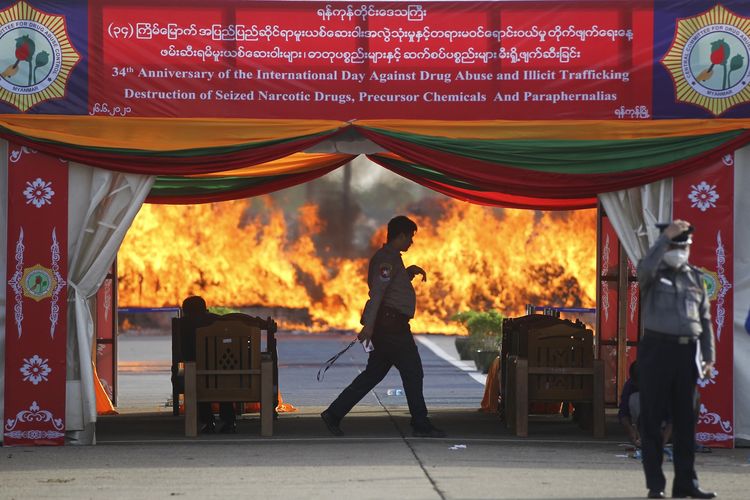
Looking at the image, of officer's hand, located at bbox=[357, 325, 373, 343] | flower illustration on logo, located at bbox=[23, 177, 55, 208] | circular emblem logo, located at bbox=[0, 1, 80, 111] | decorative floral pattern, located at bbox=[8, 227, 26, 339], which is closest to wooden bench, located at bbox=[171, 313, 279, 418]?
officer's hand, located at bbox=[357, 325, 373, 343]

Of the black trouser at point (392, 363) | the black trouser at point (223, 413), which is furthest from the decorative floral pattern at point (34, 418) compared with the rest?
the black trouser at point (392, 363)

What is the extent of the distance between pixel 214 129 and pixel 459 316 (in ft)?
48.9

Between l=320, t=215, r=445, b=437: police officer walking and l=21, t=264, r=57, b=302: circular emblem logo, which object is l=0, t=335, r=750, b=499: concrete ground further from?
l=21, t=264, r=57, b=302: circular emblem logo

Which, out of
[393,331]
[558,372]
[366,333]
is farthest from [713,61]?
[366,333]

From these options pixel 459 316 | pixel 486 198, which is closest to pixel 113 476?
pixel 486 198

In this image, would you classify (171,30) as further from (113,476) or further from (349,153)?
(113,476)

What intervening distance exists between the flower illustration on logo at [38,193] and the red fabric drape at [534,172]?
2.67 meters

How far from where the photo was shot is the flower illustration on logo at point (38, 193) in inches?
454

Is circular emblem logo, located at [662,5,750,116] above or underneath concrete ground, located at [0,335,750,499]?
above

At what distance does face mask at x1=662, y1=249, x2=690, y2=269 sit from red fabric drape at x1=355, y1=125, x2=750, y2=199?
300 cm

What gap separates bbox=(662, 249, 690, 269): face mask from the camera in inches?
343

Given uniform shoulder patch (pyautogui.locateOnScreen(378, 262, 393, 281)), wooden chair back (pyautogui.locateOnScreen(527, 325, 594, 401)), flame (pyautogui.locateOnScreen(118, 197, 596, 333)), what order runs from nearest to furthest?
uniform shoulder patch (pyautogui.locateOnScreen(378, 262, 393, 281)), wooden chair back (pyautogui.locateOnScreen(527, 325, 594, 401)), flame (pyautogui.locateOnScreen(118, 197, 596, 333))

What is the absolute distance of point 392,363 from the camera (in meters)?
Answer: 12.1

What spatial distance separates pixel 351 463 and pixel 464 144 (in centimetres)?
292
